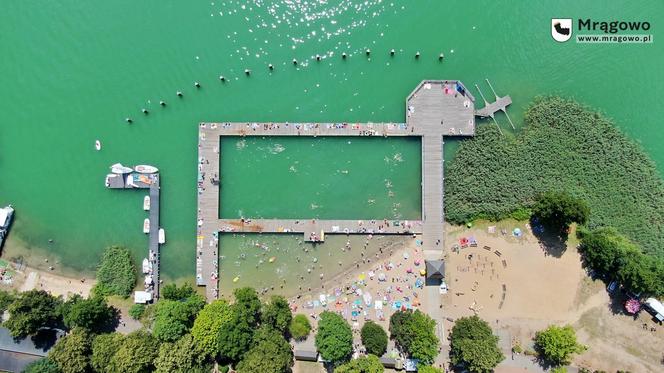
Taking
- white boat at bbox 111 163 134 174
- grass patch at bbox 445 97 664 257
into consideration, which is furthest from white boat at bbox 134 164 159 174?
grass patch at bbox 445 97 664 257

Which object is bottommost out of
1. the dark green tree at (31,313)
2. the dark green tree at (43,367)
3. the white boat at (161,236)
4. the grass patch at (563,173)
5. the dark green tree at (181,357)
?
the dark green tree at (43,367)

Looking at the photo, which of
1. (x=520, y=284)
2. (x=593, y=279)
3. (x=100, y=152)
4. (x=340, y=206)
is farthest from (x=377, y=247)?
(x=100, y=152)

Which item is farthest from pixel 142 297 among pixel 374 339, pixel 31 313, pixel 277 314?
pixel 374 339

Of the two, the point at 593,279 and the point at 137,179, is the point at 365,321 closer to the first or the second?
the point at 593,279

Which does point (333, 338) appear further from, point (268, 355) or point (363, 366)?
point (268, 355)

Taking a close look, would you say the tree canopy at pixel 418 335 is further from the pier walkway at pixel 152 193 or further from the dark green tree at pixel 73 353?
the dark green tree at pixel 73 353

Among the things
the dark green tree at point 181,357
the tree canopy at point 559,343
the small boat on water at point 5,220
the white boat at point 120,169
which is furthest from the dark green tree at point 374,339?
the small boat on water at point 5,220
